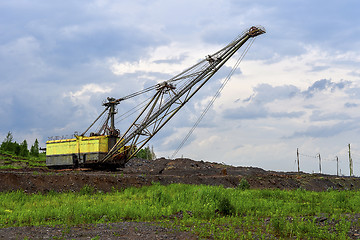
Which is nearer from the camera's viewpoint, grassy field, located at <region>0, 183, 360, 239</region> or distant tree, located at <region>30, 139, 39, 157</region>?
grassy field, located at <region>0, 183, 360, 239</region>

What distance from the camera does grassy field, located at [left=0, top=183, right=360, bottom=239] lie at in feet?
32.9

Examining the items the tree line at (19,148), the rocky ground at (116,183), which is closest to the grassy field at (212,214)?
the rocky ground at (116,183)

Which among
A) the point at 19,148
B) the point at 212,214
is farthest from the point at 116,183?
the point at 19,148

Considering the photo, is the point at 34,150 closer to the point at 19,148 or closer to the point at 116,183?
the point at 19,148

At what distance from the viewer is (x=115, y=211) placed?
1280 centimetres

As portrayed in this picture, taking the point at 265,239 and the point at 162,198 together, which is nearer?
the point at 265,239

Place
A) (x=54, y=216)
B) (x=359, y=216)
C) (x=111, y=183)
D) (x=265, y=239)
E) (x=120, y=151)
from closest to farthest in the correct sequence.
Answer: (x=265, y=239) < (x=359, y=216) < (x=54, y=216) < (x=111, y=183) < (x=120, y=151)

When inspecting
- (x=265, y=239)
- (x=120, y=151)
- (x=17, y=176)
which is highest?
(x=120, y=151)

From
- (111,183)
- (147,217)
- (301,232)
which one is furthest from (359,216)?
(111,183)

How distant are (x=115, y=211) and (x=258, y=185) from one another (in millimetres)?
15948

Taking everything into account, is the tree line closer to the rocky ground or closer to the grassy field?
the rocky ground

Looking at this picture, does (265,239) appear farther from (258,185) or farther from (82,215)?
(258,185)

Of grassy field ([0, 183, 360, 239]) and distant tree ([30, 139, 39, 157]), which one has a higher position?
distant tree ([30, 139, 39, 157])

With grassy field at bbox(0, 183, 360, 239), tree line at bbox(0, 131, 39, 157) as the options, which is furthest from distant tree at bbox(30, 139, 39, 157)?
grassy field at bbox(0, 183, 360, 239)
